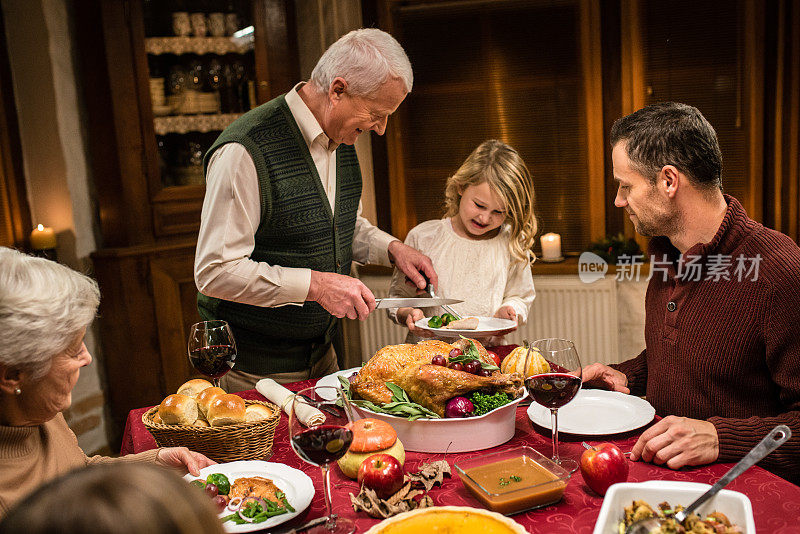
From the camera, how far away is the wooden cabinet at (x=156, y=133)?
3.57 meters

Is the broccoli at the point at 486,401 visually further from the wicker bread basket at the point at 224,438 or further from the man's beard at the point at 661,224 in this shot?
the man's beard at the point at 661,224

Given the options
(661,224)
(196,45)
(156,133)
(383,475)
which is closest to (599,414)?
(661,224)

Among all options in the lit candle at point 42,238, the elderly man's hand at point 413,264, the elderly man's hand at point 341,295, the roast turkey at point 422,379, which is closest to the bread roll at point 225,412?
the roast turkey at point 422,379

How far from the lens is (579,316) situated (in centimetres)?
387

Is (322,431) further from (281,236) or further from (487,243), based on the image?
(487,243)

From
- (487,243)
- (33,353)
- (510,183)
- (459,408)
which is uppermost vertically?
(510,183)

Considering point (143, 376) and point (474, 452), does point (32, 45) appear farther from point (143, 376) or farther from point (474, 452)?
point (474, 452)

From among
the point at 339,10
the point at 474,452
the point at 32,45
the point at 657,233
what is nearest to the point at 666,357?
the point at 657,233

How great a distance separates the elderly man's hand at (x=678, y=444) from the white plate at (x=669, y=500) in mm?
249

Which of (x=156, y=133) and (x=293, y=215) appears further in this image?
(x=156, y=133)

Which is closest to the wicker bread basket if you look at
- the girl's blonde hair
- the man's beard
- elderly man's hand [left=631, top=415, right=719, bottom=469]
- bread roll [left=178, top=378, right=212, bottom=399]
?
bread roll [left=178, top=378, right=212, bottom=399]

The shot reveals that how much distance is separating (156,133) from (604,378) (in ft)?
8.94

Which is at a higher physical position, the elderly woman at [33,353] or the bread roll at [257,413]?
the elderly woman at [33,353]

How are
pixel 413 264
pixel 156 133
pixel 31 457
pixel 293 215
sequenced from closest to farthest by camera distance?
pixel 31 457
pixel 293 215
pixel 413 264
pixel 156 133
